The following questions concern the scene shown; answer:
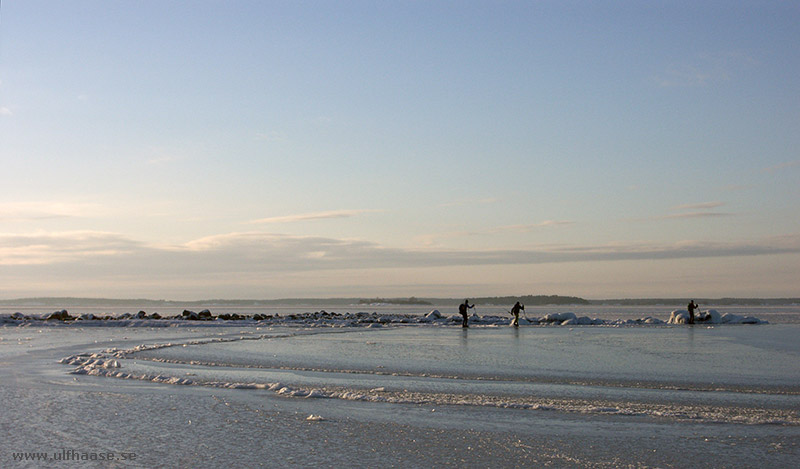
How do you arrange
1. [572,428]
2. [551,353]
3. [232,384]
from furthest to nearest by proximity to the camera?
[551,353], [232,384], [572,428]

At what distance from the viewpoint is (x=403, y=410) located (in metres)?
11.3

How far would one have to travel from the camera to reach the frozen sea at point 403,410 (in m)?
8.12

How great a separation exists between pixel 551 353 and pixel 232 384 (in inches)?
478

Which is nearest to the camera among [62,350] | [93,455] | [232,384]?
[93,455]

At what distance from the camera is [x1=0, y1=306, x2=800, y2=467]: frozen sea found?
8.12 m

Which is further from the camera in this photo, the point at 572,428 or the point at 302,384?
the point at 302,384

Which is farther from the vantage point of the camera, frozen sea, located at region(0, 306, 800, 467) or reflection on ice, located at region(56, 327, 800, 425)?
reflection on ice, located at region(56, 327, 800, 425)

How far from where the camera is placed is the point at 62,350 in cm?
2412

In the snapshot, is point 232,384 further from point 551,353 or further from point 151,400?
point 551,353

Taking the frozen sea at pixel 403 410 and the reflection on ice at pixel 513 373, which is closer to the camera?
the frozen sea at pixel 403 410

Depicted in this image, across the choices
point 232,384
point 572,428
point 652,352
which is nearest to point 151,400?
point 232,384

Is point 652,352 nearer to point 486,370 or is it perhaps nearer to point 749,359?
point 749,359

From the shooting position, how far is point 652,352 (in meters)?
22.5

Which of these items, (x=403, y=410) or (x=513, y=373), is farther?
(x=513, y=373)
